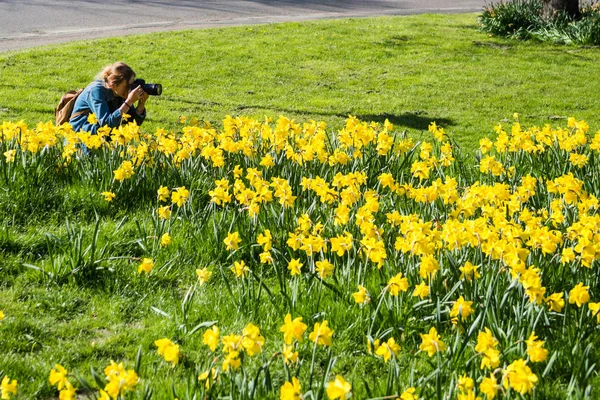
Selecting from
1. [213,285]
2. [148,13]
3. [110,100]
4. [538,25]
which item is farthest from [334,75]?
[213,285]

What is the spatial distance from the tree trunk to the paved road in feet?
11.5

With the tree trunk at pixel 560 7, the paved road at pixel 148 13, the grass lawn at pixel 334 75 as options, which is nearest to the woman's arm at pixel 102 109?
the grass lawn at pixel 334 75

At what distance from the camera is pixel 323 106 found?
28.0 feet

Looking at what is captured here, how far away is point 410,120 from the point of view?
8.09 meters

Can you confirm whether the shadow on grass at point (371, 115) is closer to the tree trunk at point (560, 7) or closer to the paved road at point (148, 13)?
the paved road at point (148, 13)

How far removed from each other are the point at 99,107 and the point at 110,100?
0.23 meters

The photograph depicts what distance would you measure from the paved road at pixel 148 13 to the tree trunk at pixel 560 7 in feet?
11.5

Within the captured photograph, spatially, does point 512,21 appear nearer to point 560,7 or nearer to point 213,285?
point 560,7

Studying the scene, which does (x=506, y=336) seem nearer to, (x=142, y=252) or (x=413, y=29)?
(x=142, y=252)

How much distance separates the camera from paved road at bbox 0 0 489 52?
12.2 metres

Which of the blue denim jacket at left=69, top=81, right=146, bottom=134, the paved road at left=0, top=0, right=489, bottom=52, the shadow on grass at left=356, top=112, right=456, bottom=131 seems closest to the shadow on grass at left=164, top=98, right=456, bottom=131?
the shadow on grass at left=356, top=112, right=456, bottom=131

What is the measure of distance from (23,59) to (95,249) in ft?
21.3

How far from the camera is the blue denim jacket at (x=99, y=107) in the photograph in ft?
19.4

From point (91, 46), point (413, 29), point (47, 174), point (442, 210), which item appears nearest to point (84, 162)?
point (47, 174)
